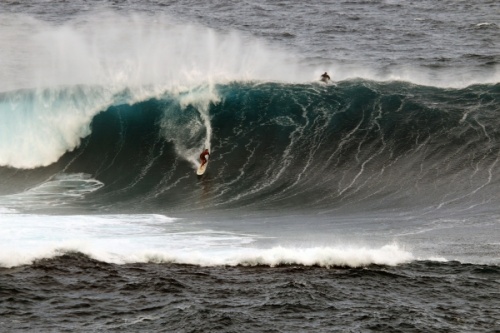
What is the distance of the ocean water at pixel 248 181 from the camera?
1438cm

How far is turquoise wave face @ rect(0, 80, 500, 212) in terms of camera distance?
22.7 m

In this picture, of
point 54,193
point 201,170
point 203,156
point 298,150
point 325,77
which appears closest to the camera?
point 54,193

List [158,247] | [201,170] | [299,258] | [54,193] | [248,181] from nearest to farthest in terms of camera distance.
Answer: [299,258]
[158,247]
[54,193]
[248,181]
[201,170]

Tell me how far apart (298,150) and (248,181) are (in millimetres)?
2711

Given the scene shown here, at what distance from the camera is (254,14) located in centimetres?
5197

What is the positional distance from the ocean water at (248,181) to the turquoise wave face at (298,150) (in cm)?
8

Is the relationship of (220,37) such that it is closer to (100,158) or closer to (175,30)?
(175,30)

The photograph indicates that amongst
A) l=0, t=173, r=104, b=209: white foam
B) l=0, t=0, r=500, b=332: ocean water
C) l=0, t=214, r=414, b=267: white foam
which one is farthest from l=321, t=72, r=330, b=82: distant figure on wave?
l=0, t=214, r=414, b=267: white foam

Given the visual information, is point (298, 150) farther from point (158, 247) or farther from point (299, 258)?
point (299, 258)

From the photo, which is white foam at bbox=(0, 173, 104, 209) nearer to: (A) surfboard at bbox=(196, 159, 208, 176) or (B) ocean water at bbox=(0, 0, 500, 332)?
(B) ocean water at bbox=(0, 0, 500, 332)

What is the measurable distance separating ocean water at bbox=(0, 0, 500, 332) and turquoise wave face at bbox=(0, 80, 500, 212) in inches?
3.1

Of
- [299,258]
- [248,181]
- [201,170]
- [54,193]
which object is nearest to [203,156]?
[201,170]

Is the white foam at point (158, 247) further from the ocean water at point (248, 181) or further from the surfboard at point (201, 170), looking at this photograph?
the surfboard at point (201, 170)

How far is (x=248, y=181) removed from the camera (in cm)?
2411
